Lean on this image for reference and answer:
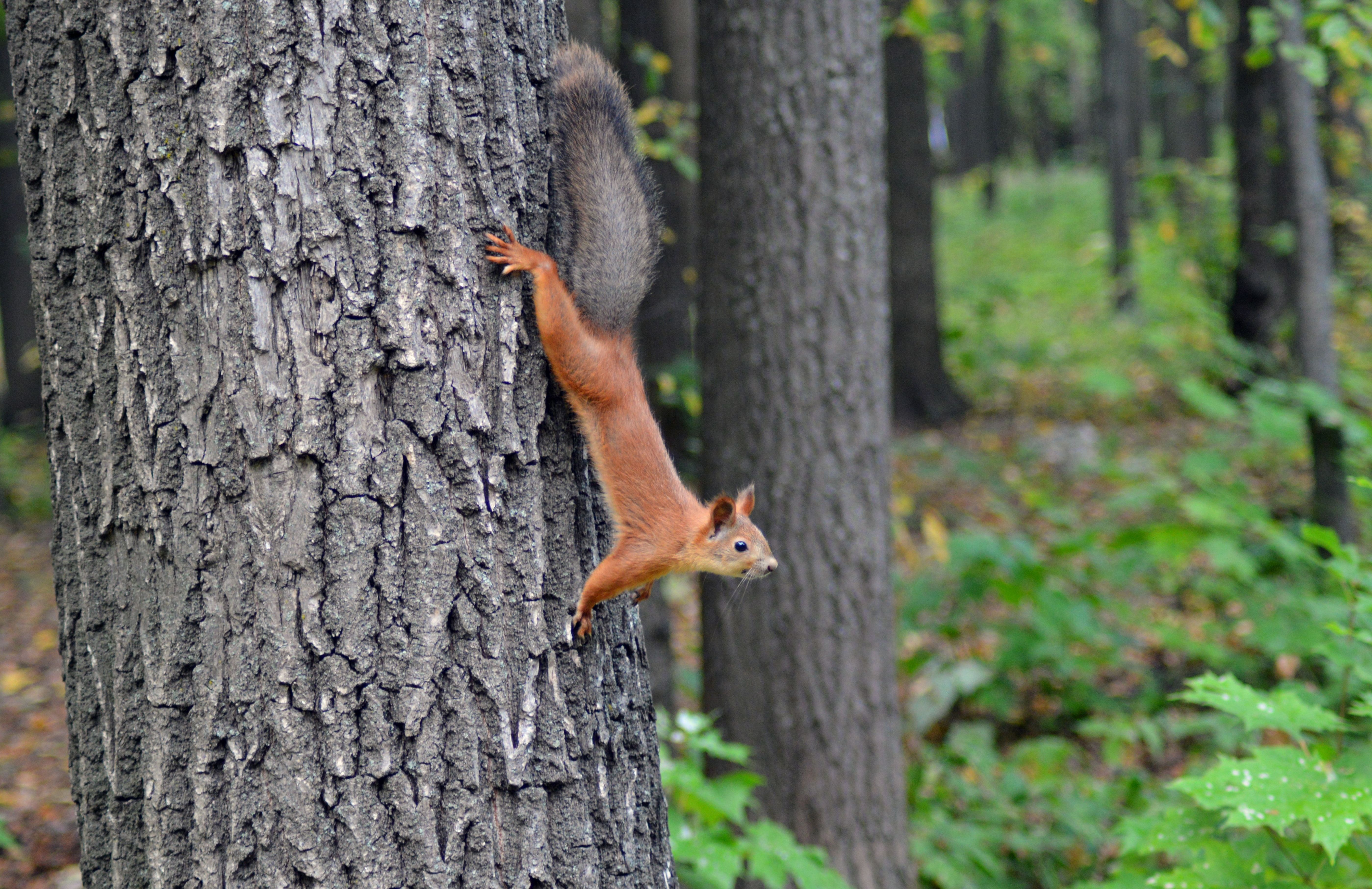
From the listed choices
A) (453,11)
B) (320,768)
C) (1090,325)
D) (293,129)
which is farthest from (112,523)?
(1090,325)

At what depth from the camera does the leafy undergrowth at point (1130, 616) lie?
3.62m

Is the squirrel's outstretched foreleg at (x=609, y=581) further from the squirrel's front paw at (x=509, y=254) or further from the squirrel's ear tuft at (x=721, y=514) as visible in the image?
the squirrel's front paw at (x=509, y=254)

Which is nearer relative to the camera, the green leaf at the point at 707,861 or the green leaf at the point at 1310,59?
the green leaf at the point at 707,861

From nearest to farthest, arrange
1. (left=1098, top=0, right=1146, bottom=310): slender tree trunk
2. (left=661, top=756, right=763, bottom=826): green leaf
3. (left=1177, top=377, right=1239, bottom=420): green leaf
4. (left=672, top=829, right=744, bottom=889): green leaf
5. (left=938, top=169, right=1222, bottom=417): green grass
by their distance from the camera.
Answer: (left=672, top=829, right=744, bottom=889): green leaf, (left=661, top=756, right=763, bottom=826): green leaf, (left=1177, top=377, right=1239, bottom=420): green leaf, (left=938, top=169, right=1222, bottom=417): green grass, (left=1098, top=0, right=1146, bottom=310): slender tree trunk

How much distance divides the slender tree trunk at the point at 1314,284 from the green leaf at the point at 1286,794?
3.52m

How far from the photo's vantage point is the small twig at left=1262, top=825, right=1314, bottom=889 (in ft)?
7.42

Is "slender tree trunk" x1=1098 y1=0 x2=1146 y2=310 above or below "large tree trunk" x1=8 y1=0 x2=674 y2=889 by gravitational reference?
above

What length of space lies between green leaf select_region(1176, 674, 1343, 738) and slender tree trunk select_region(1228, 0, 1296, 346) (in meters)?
6.83

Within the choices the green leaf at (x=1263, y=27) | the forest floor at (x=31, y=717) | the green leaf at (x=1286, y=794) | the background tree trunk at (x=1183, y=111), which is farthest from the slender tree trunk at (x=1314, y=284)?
the background tree trunk at (x=1183, y=111)

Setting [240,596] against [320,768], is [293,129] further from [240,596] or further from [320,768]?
[320,768]

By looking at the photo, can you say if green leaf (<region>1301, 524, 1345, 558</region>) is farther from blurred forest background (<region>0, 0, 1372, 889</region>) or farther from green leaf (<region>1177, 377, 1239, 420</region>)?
green leaf (<region>1177, 377, 1239, 420</region>)

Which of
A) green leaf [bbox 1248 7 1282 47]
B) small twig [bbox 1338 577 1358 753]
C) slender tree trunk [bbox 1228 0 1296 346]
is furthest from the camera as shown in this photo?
slender tree trunk [bbox 1228 0 1296 346]

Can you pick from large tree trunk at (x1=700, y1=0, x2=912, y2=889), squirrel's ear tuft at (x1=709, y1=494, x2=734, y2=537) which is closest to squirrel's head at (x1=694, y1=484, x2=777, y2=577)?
squirrel's ear tuft at (x1=709, y1=494, x2=734, y2=537)

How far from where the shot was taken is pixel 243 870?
1525 millimetres
